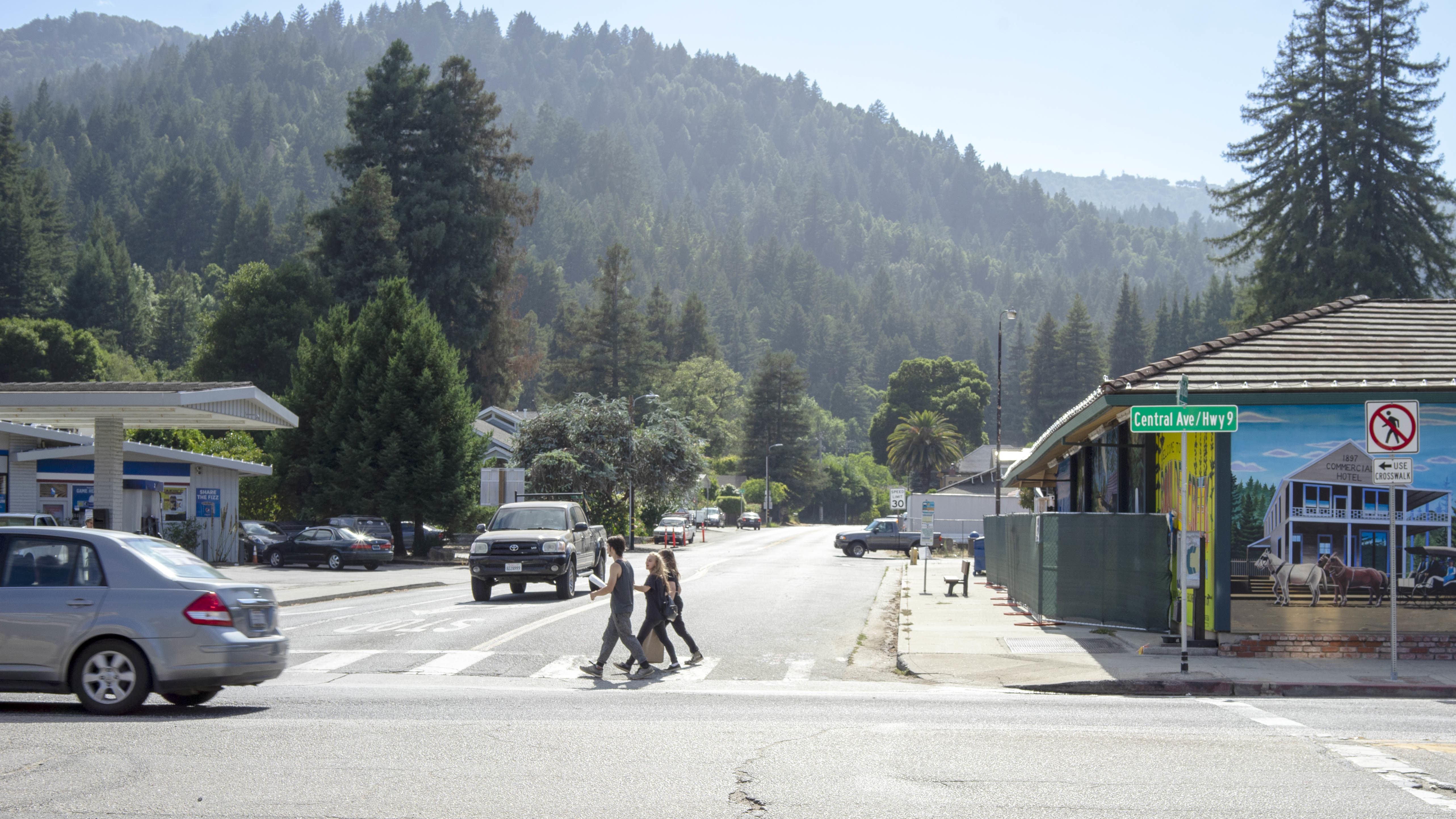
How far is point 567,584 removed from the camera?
24.7 metres

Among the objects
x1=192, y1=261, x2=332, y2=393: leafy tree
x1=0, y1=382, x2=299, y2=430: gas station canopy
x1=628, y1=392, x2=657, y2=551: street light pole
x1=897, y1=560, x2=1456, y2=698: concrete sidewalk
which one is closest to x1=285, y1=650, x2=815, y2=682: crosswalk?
x1=897, y1=560, x2=1456, y2=698: concrete sidewalk

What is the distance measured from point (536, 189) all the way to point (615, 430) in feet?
76.9

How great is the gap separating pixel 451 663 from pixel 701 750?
6850 millimetres

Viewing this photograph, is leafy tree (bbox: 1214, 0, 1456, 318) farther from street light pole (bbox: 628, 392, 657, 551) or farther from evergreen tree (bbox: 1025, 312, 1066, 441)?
evergreen tree (bbox: 1025, 312, 1066, 441)

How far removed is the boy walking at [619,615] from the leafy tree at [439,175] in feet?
180

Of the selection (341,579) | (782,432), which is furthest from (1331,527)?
(782,432)

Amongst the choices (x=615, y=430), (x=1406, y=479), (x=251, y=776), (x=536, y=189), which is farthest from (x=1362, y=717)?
(x=536, y=189)

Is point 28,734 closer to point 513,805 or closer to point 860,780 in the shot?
point 513,805

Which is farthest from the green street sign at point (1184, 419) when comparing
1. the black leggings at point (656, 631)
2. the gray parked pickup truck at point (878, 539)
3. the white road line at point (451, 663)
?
Result: the gray parked pickup truck at point (878, 539)

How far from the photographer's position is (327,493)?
47.0 meters

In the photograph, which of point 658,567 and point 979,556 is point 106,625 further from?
point 979,556

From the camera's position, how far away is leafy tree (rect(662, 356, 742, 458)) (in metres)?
116

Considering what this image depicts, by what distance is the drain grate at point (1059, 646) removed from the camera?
53.7 feet

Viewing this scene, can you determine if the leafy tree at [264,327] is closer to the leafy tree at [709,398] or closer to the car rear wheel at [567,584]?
the car rear wheel at [567,584]
